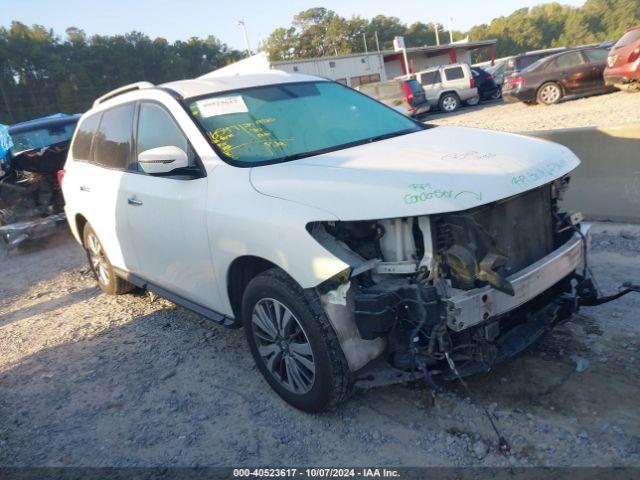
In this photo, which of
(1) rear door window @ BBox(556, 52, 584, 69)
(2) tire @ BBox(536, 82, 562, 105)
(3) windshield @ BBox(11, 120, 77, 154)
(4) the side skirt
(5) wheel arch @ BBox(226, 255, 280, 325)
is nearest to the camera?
(5) wheel arch @ BBox(226, 255, 280, 325)

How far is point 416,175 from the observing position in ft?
8.75

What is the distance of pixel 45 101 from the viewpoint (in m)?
52.2

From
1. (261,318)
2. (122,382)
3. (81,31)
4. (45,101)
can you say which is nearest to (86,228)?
(122,382)

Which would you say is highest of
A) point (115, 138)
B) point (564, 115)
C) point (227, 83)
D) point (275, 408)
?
point (227, 83)

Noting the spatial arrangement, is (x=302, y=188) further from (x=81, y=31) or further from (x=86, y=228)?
(x=81, y=31)

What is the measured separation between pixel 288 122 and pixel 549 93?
15023 millimetres

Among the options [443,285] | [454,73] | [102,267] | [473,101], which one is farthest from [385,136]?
[473,101]

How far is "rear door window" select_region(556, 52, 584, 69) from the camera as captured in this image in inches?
622

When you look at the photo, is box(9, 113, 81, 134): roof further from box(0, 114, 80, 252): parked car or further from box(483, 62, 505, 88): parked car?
box(483, 62, 505, 88): parked car

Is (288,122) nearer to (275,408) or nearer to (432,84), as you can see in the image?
(275,408)

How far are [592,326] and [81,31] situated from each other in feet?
247

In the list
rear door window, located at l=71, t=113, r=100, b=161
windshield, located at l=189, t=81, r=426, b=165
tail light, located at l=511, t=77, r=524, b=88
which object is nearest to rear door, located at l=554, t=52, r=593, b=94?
tail light, located at l=511, t=77, r=524, b=88

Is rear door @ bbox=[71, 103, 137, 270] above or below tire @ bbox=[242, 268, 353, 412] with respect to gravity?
above

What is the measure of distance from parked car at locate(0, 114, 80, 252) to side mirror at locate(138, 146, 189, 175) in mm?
6519
